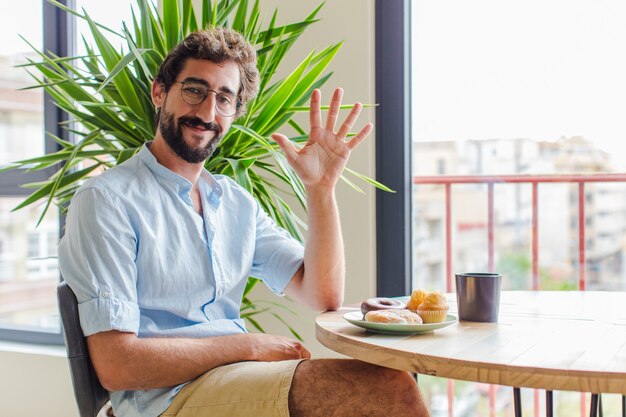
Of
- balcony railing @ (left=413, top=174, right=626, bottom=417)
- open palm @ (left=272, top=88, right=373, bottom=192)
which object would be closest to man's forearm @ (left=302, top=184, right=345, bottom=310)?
open palm @ (left=272, top=88, right=373, bottom=192)

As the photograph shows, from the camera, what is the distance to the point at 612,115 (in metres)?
2.79

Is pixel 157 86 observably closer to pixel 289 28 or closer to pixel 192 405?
pixel 289 28

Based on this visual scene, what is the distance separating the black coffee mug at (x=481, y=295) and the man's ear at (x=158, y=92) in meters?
0.94

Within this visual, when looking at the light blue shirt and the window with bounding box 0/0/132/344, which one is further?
the window with bounding box 0/0/132/344

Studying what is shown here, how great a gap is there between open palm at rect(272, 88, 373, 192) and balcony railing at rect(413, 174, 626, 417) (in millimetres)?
1276

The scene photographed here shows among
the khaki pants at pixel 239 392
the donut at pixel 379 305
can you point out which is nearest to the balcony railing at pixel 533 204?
the donut at pixel 379 305

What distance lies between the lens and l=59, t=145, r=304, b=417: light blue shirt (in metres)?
1.46

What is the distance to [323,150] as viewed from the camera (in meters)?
1.76

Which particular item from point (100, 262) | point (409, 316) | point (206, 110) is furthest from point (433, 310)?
point (206, 110)

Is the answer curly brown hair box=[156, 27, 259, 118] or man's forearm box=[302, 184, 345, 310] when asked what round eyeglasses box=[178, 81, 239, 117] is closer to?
curly brown hair box=[156, 27, 259, 118]

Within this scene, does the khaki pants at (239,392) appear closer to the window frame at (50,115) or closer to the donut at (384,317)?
the donut at (384,317)

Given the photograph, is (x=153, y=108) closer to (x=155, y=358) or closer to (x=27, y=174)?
(x=155, y=358)

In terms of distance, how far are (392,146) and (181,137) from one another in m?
1.06

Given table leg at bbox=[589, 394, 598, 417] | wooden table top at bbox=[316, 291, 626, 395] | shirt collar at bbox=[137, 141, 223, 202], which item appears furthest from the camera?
shirt collar at bbox=[137, 141, 223, 202]
